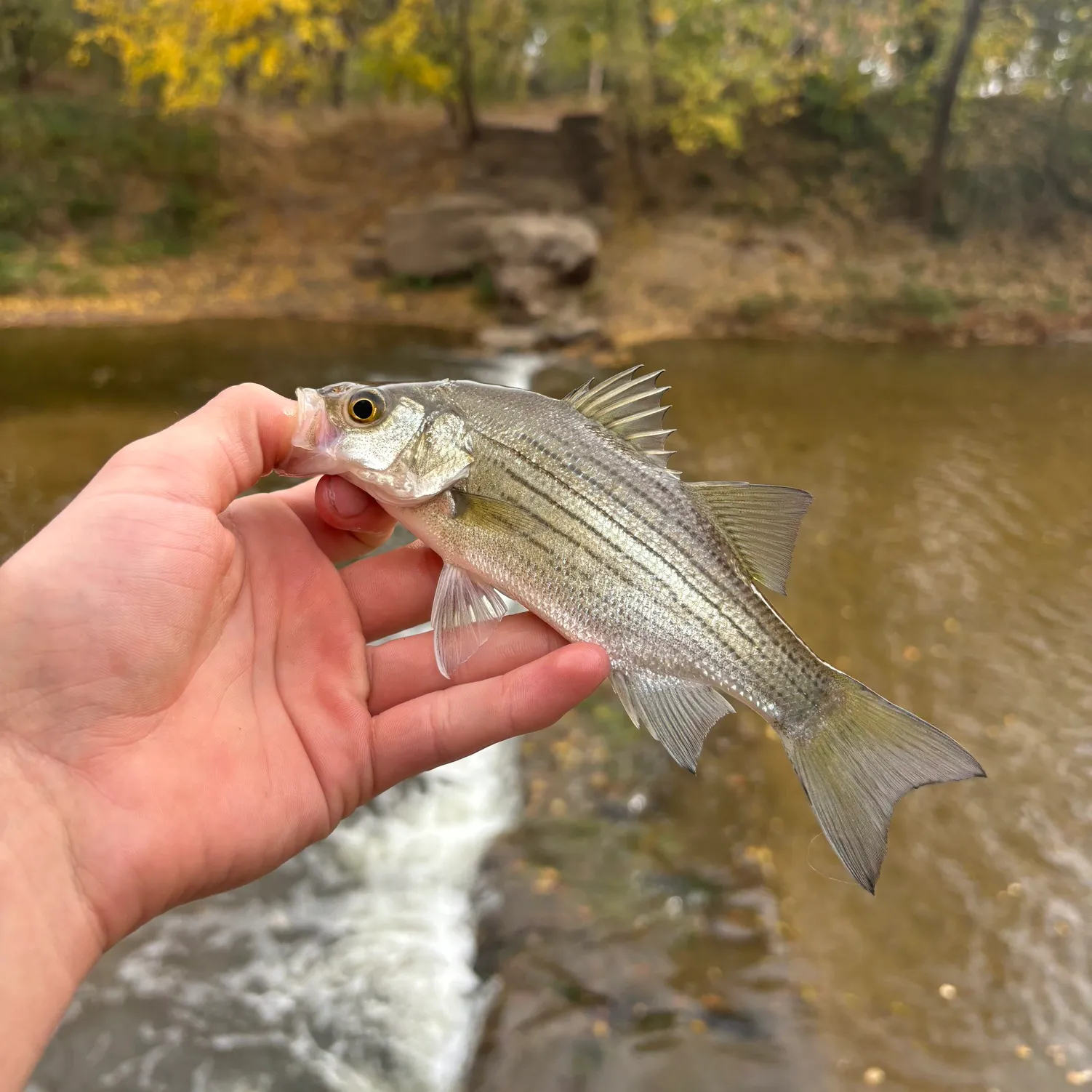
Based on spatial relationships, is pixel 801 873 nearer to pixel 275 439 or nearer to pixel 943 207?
pixel 275 439

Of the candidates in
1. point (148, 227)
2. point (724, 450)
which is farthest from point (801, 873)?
point (148, 227)

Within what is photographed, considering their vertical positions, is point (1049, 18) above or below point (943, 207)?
above

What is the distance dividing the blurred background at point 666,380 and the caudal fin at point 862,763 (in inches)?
71.2

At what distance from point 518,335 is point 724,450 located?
5726 millimetres

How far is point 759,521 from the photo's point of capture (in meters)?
2.37

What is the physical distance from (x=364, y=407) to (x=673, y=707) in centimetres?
128

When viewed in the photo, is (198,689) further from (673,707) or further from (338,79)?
(338,79)

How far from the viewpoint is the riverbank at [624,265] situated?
1510 centimetres

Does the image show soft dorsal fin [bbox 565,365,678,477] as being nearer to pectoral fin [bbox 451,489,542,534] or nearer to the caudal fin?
pectoral fin [bbox 451,489,542,534]

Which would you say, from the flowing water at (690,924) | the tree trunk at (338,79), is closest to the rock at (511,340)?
the flowing water at (690,924)

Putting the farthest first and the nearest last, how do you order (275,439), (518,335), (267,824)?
(518,335) < (275,439) < (267,824)

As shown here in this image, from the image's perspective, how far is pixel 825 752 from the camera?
7.34ft

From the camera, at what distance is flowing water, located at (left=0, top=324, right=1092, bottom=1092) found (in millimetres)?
3475

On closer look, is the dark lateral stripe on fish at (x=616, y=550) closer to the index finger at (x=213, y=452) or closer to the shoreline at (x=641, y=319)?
the index finger at (x=213, y=452)
